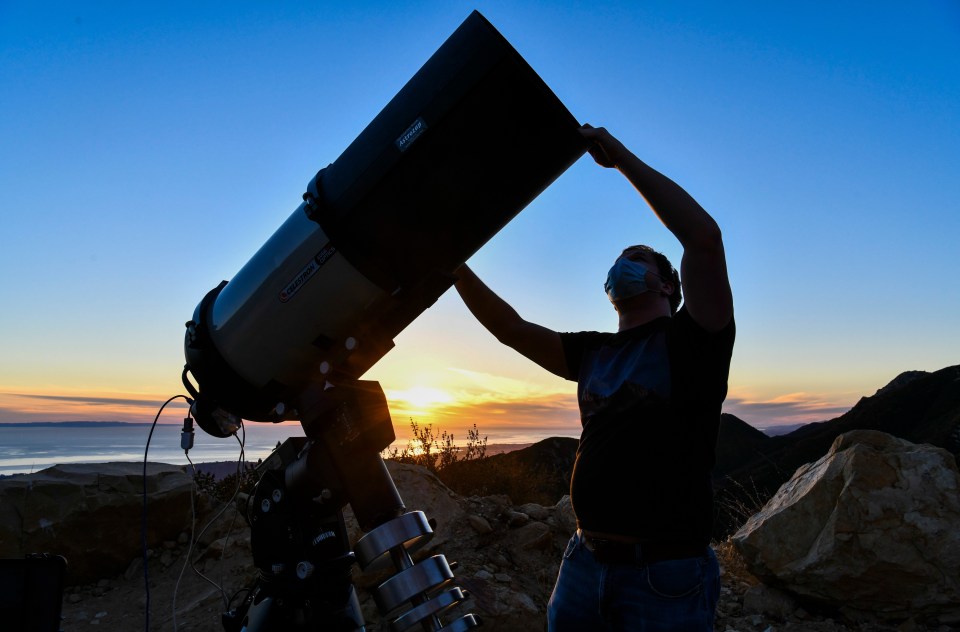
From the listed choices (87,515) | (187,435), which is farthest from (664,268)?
(87,515)

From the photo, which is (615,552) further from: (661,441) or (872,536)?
(872,536)

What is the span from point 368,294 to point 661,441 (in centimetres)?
133

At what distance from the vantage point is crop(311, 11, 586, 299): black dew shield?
2189 millimetres

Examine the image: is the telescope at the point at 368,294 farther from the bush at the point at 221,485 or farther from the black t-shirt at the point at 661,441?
the bush at the point at 221,485

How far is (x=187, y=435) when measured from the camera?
3.02 metres

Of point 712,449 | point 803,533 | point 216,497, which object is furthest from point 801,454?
point 712,449

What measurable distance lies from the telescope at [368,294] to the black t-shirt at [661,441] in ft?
2.45

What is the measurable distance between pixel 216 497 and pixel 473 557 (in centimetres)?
346

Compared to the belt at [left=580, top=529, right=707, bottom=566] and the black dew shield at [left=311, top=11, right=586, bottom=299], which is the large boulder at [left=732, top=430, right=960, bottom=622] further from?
the black dew shield at [left=311, top=11, right=586, bottom=299]

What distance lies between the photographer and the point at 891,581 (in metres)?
4.36

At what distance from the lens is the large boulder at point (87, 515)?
18.7ft

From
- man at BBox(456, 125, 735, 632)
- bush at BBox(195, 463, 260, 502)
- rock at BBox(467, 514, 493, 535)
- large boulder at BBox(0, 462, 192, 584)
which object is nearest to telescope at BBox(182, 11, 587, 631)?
man at BBox(456, 125, 735, 632)

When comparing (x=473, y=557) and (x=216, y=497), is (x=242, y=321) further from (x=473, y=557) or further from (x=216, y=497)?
(x=216, y=497)

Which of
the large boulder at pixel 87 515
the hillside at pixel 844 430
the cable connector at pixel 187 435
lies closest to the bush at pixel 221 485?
the large boulder at pixel 87 515
